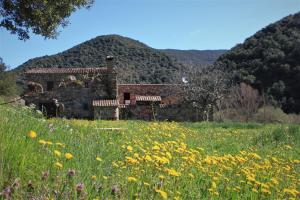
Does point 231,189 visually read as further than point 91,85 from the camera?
No

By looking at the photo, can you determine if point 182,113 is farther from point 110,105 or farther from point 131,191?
point 131,191

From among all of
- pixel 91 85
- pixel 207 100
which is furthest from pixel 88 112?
pixel 207 100

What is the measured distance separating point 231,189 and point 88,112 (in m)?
29.2

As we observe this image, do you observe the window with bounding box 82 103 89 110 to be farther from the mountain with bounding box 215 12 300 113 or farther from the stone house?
the mountain with bounding box 215 12 300 113

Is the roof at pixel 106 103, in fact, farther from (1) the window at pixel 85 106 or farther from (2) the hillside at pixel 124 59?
(2) the hillside at pixel 124 59

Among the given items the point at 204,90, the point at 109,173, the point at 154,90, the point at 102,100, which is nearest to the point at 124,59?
the point at 154,90

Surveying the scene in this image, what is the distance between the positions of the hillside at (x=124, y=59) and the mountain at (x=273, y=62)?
7495 millimetres

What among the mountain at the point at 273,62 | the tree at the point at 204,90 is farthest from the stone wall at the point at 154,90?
the mountain at the point at 273,62

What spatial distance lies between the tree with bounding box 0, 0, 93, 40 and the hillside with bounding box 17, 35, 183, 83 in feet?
118

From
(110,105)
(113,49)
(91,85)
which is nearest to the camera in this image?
(110,105)

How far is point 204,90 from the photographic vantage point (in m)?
36.0

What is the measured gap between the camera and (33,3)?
502 inches

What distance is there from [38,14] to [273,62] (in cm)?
3344

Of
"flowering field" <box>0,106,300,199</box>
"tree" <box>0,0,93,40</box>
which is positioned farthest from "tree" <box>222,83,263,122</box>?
"flowering field" <box>0,106,300,199</box>
